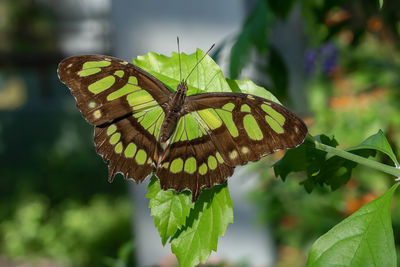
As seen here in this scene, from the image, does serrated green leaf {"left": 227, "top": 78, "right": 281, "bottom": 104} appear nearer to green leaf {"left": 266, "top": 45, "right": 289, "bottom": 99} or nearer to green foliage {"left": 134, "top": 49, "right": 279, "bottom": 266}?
→ green foliage {"left": 134, "top": 49, "right": 279, "bottom": 266}

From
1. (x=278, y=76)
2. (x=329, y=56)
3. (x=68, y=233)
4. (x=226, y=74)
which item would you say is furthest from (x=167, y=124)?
(x=68, y=233)

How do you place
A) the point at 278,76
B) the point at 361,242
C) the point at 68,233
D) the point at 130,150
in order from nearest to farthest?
the point at 361,242 < the point at 130,150 < the point at 278,76 < the point at 68,233

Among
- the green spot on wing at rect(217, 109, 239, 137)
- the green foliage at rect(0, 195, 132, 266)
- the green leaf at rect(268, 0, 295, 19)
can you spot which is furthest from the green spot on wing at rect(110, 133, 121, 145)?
the green foliage at rect(0, 195, 132, 266)

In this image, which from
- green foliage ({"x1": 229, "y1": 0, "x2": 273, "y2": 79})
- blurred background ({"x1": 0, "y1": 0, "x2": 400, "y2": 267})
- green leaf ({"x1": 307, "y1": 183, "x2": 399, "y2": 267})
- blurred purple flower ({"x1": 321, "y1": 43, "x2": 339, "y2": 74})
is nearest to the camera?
green leaf ({"x1": 307, "y1": 183, "x2": 399, "y2": 267})

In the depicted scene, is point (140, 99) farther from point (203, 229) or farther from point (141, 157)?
point (203, 229)

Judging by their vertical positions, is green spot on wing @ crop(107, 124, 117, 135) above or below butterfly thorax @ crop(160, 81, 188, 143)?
below

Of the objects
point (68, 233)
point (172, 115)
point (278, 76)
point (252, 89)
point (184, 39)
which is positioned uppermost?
point (252, 89)
